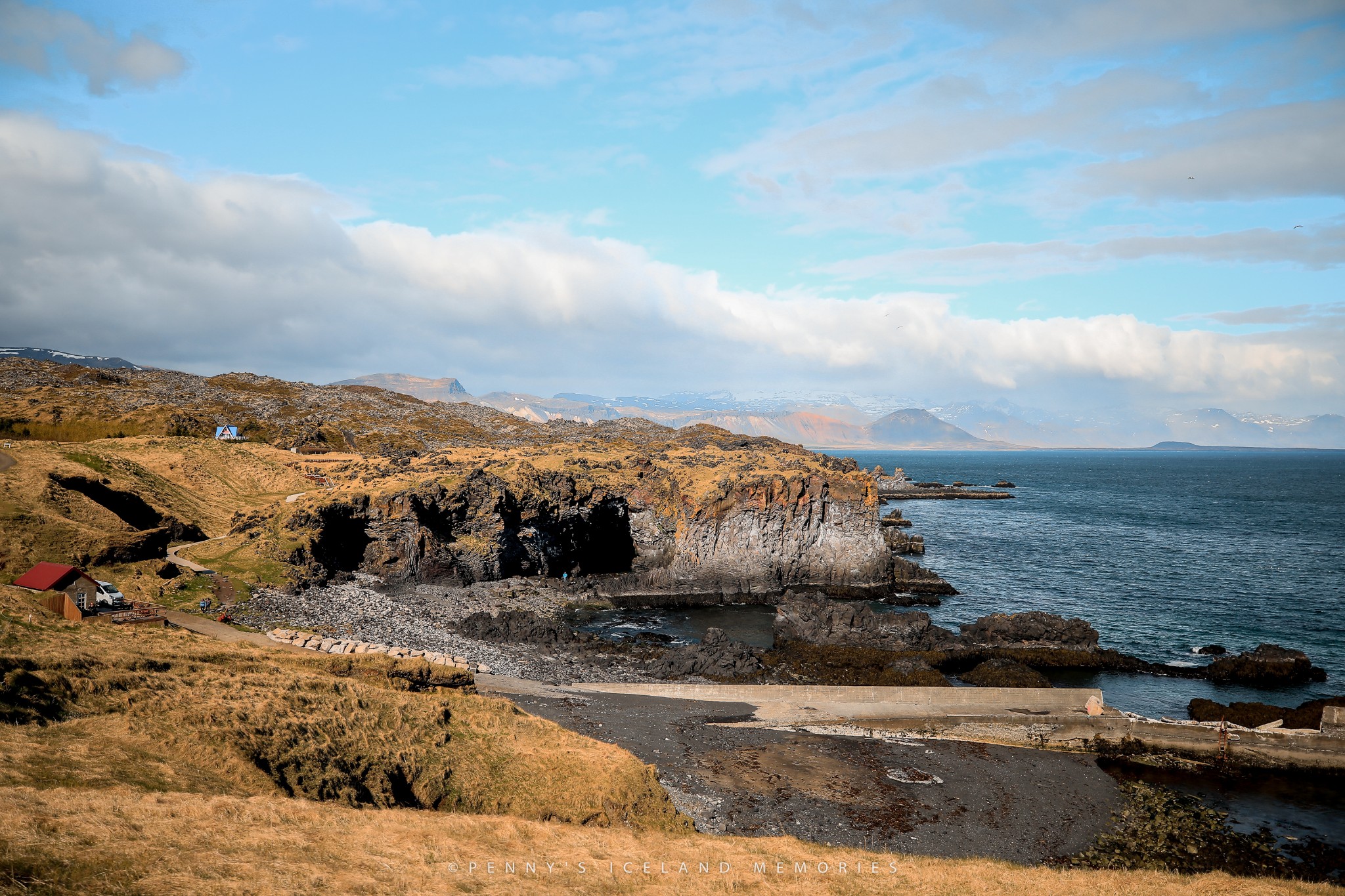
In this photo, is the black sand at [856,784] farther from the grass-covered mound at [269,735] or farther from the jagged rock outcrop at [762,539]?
the jagged rock outcrop at [762,539]

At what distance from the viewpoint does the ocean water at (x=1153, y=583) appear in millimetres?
42178

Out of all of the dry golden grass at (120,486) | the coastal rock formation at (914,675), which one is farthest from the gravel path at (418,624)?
the coastal rock formation at (914,675)

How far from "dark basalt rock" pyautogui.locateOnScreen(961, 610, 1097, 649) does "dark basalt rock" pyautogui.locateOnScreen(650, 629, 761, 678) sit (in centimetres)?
1500

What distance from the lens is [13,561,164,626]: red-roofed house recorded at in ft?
85.9

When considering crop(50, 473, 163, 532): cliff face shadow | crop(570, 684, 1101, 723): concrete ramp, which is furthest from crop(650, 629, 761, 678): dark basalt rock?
crop(50, 473, 163, 532): cliff face shadow

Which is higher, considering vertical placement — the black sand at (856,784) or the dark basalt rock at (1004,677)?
the dark basalt rock at (1004,677)

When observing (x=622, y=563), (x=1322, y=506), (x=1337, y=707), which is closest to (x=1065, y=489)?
(x=1322, y=506)

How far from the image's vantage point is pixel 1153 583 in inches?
2420

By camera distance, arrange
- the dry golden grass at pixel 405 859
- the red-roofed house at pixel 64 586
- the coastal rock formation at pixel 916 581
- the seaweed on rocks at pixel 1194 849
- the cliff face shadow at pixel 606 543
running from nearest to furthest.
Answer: the dry golden grass at pixel 405 859, the seaweed on rocks at pixel 1194 849, the red-roofed house at pixel 64 586, the coastal rock formation at pixel 916 581, the cliff face shadow at pixel 606 543

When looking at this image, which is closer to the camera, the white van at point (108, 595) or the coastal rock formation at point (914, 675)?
the white van at point (108, 595)

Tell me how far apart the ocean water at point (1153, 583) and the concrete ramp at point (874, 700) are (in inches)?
244

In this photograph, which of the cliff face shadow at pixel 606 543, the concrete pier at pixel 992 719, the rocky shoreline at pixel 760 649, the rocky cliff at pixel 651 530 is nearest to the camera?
the concrete pier at pixel 992 719

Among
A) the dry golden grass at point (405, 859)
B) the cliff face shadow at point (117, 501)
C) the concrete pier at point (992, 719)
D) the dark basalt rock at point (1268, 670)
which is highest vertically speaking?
the cliff face shadow at point (117, 501)

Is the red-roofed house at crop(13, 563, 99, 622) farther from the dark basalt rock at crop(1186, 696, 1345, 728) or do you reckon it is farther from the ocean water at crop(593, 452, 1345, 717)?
the dark basalt rock at crop(1186, 696, 1345, 728)
